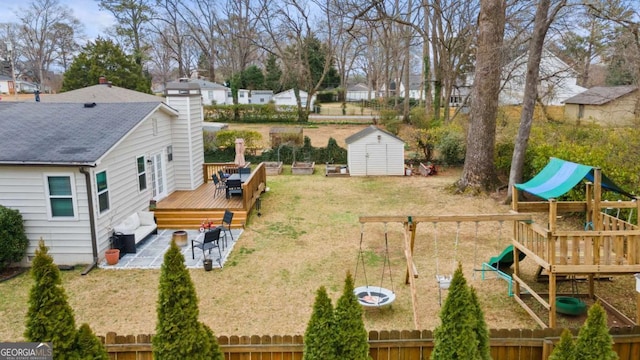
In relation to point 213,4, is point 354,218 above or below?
below

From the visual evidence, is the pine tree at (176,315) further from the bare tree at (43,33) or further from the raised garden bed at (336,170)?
the bare tree at (43,33)

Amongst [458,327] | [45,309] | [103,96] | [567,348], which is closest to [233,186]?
[45,309]

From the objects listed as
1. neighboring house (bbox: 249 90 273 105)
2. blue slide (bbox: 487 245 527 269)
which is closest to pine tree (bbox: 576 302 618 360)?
blue slide (bbox: 487 245 527 269)

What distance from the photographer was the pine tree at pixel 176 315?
4.22 meters

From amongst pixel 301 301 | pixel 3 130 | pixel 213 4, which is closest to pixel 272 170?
pixel 3 130

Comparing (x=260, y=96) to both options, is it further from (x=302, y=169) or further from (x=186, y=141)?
(x=186, y=141)

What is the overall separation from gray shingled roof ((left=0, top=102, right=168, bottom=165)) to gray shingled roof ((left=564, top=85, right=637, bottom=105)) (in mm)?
26931

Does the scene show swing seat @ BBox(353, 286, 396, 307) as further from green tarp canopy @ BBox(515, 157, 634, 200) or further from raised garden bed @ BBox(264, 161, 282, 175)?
raised garden bed @ BBox(264, 161, 282, 175)

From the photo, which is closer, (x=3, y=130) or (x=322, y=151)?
(x=3, y=130)

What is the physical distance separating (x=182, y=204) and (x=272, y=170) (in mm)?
8110

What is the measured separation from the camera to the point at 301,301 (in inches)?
308

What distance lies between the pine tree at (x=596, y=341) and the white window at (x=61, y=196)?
9373 mm

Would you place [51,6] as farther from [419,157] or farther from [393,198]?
[393,198]

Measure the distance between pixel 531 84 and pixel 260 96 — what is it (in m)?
44.5
